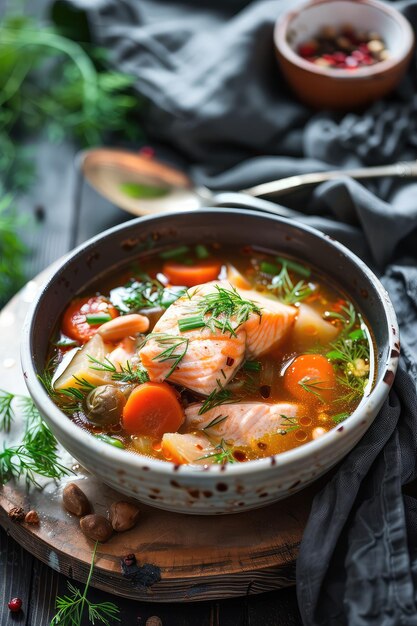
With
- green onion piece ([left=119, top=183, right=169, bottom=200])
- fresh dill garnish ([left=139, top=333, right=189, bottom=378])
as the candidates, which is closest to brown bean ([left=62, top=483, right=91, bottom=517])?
fresh dill garnish ([left=139, top=333, right=189, bottom=378])

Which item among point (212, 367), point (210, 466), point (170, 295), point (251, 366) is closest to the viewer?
point (210, 466)

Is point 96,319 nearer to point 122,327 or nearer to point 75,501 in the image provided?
point 122,327

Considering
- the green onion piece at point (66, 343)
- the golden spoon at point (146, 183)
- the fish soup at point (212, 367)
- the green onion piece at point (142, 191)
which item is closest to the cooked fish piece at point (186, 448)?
the fish soup at point (212, 367)

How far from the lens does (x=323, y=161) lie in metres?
3.96

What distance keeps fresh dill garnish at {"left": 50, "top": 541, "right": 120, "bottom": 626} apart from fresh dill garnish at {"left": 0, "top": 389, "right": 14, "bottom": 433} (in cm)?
65

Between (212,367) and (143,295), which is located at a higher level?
(212,367)

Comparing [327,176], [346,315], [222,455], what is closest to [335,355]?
[346,315]

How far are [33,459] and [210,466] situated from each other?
847 millimetres

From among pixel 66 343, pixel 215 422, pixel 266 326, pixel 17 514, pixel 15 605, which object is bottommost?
pixel 15 605

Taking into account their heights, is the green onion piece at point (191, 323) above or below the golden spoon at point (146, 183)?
above

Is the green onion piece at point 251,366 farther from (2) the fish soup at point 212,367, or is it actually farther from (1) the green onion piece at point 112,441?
(1) the green onion piece at point 112,441

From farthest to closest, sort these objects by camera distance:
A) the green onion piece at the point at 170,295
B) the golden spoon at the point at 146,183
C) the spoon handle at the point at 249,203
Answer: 1. the golden spoon at the point at 146,183
2. the spoon handle at the point at 249,203
3. the green onion piece at the point at 170,295

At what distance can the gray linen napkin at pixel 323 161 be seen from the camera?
7.77ft

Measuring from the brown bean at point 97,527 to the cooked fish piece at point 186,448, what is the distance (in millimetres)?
321
